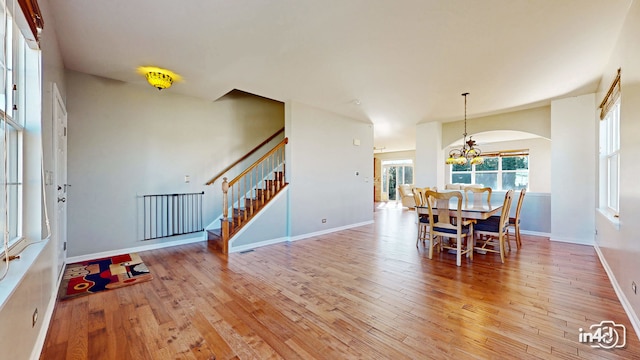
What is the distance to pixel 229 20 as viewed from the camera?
Result: 8.10ft

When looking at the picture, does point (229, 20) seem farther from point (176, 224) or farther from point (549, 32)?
point (176, 224)

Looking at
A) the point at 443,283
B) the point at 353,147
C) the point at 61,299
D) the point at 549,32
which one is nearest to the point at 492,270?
the point at 443,283

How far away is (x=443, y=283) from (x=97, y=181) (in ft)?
16.0

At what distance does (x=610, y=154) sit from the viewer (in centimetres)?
348

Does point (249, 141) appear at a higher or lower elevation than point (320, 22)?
lower

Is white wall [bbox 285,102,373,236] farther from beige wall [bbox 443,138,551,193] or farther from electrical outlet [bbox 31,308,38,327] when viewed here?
beige wall [bbox 443,138,551,193]

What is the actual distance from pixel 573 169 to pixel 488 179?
5402 mm

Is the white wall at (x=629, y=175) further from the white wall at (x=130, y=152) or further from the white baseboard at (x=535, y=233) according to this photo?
the white wall at (x=130, y=152)

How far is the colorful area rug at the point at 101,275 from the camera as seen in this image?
2.73m

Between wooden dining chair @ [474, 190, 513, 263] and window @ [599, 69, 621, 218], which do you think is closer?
window @ [599, 69, 621, 218]

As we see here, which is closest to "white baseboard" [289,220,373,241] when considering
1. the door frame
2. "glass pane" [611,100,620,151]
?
the door frame

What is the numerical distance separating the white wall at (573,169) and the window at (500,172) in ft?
16.4

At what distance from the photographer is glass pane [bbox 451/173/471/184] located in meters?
9.93

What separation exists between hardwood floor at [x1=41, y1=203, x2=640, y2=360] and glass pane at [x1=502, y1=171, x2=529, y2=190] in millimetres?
6363
